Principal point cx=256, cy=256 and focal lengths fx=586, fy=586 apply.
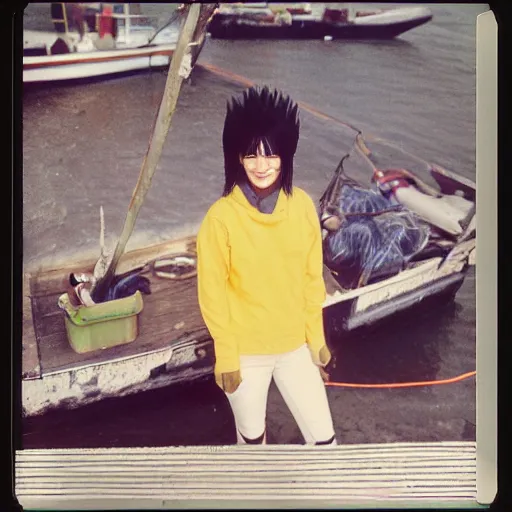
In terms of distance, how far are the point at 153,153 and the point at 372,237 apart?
1.13 meters

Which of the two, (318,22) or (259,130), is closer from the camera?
(259,130)

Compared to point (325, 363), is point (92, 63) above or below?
above

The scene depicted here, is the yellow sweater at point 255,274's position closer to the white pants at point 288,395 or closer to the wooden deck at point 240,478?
the white pants at point 288,395

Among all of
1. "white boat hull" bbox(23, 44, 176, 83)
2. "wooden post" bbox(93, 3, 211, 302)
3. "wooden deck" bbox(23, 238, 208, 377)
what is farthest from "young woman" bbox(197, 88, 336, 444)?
"white boat hull" bbox(23, 44, 176, 83)

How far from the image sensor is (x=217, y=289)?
2.69 meters

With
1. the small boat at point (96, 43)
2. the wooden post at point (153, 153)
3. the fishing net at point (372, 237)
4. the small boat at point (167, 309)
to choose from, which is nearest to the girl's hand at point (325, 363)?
the small boat at point (167, 309)

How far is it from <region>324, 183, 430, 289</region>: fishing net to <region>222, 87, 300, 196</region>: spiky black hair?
34cm

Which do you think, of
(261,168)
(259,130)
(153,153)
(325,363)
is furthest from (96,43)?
(325,363)

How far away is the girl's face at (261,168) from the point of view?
106 inches

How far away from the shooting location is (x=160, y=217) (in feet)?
9.14

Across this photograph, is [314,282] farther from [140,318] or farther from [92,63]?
[92,63]

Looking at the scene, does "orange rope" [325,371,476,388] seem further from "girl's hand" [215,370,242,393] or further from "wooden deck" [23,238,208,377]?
"wooden deck" [23,238,208,377]
